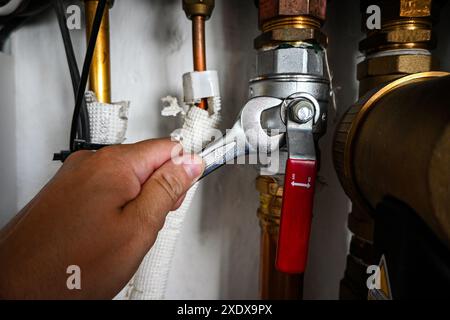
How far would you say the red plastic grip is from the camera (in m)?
0.35

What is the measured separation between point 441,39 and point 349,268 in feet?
1.16

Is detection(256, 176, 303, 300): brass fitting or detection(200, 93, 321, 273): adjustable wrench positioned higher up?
detection(200, 93, 321, 273): adjustable wrench

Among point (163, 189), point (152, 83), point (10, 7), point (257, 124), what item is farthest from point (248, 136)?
point (10, 7)

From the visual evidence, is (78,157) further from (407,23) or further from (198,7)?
(407,23)

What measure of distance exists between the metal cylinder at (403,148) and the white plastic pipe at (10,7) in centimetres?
43

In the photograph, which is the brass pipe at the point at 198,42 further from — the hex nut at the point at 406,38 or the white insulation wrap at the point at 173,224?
the hex nut at the point at 406,38

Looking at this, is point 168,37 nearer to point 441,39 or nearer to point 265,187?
point 265,187

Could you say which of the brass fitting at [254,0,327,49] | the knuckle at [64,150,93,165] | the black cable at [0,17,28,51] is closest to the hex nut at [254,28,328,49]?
the brass fitting at [254,0,327,49]

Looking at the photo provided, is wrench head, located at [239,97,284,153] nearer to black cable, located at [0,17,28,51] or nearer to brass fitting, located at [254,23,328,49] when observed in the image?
brass fitting, located at [254,23,328,49]

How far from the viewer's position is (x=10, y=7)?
0.43 m

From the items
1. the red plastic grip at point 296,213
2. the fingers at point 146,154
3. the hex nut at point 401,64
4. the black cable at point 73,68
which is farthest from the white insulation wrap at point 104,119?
the hex nut at point 401,64

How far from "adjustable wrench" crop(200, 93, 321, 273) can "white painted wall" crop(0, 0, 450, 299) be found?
6.2 inches

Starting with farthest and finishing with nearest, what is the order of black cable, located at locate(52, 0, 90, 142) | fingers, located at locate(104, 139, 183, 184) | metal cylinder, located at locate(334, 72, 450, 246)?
black cable, located at locate(52, 0, 90, 142)
fingers, located at locate(104, 139, 183, 184)
metal cylinder, located at locate(334, 72, 450, 246)

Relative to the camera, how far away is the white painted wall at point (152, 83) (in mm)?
502
